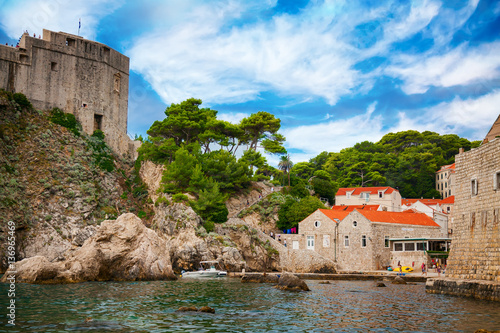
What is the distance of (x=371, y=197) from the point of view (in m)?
54.5

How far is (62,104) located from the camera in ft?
144

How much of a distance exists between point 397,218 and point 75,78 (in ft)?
114

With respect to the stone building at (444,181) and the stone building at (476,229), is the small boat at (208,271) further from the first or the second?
the stone building at (444,181)

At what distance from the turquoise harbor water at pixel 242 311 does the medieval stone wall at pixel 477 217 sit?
1.60m

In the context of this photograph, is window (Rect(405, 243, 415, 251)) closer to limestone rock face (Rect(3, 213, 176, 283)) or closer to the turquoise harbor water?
the turquoise harbor water

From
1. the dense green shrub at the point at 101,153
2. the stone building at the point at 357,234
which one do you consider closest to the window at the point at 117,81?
the dense green shrub at the point at 101,153

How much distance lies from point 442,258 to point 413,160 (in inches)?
1379

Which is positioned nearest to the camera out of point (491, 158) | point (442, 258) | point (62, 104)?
point (491, 158)

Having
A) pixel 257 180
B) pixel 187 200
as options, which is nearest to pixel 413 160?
pixel 257 180

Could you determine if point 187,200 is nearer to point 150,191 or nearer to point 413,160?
point 150,191

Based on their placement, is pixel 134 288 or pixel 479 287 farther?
pixel 134 288

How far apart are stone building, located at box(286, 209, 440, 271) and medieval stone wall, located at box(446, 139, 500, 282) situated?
15.8 metres

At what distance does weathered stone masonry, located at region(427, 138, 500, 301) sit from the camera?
17847mm

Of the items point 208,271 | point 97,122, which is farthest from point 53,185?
point 208,271
